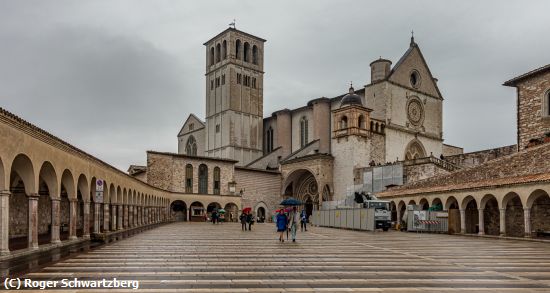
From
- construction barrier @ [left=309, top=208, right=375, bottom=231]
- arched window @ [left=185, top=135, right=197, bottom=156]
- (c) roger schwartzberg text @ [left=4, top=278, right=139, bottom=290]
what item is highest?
arched window @ [left=185, top=135, right=197, bottom=156]

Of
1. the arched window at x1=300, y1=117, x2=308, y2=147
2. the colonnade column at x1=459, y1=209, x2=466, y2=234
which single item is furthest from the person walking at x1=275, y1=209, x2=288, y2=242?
the arched window at x1=300, y1=117, x2=308, y2=147

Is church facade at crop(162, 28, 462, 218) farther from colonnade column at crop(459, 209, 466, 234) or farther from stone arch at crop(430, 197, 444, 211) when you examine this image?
colonnade column at crop(459, 209, 466, 234)

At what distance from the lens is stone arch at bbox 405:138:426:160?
5781 cm

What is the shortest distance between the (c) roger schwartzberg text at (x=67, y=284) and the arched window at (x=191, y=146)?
71.1 metres

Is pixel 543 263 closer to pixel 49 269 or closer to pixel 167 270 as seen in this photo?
pixel 167 270

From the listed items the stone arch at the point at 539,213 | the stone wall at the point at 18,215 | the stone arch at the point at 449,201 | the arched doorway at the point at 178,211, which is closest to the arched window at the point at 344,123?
the arched doorway at the point at 178,211

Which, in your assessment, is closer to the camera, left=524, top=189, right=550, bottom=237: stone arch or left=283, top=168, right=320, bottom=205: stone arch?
left=524, top=189, right=550, bottom=237: stone arch

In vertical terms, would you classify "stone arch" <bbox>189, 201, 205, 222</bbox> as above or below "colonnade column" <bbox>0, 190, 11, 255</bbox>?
below

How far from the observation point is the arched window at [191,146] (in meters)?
80.7

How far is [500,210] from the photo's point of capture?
27.2 metres

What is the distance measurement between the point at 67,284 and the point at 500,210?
2337 cm

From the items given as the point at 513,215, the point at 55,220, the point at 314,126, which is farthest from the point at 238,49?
the point at 55,220

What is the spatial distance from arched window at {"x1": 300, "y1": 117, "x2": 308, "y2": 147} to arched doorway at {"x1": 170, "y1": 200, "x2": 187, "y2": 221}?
1785cm

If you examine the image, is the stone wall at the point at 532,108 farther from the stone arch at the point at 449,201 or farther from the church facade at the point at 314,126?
the church facade at the point at 314,126
